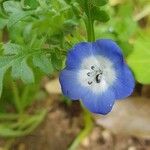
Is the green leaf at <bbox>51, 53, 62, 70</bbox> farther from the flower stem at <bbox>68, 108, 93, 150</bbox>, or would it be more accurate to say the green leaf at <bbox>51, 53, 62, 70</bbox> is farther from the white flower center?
the flower stem at <bbox>68, 108, 93, 150</bbox>

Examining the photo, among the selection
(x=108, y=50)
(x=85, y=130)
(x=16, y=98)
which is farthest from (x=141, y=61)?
(x=108, y=50)

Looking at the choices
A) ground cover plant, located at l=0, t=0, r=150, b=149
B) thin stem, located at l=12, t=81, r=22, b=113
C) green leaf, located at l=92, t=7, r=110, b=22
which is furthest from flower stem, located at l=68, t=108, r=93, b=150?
green leaf, located at l=92, t=7, r=110, b=22

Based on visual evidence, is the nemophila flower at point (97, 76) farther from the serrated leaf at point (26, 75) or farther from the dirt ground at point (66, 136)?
the dirt ground at point (66, 136)

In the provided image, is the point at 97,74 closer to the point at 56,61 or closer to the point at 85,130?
the point at 56,61

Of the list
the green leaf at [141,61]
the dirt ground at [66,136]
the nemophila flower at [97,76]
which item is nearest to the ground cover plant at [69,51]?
the nemophila flower at [97,76]

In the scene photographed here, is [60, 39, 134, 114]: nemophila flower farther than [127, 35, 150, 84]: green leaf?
No

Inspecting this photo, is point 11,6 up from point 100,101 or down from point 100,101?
up
